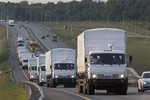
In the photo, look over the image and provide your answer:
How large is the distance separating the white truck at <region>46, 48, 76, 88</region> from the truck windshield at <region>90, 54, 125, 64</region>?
745 inches

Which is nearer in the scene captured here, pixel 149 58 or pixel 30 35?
pixel 149 58

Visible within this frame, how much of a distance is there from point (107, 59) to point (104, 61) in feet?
0.68

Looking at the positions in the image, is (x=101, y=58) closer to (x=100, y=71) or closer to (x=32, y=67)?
(x=100, y=71)

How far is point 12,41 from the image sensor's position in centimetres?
16888

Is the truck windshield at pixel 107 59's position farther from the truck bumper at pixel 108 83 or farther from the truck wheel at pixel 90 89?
the truck wheel at pixel 90 89

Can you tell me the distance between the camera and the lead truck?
123 feet

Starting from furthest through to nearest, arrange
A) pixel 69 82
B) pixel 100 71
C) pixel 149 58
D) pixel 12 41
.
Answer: pixel 12 41, pixel 149 58, pixel 69 82, pixel 100 71

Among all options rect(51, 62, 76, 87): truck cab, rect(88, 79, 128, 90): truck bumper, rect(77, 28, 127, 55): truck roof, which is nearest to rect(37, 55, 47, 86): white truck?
rect(51, 62, 76, 87): truck cab

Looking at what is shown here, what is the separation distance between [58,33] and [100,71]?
505 feet

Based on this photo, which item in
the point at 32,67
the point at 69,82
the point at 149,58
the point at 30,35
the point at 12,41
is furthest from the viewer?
the point at 30,35

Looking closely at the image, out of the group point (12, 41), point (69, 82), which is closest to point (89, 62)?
point (69, 82)

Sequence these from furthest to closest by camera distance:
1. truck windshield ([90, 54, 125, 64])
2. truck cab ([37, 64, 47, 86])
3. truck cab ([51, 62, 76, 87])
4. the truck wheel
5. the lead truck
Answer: truck cab ([37, 64, 47, 86])
truck cab ([51, 62, 76, 87])
the truck wheel
truck windshield ([90, 54, 125, 64])
the lead truck

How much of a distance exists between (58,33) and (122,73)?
153839mm

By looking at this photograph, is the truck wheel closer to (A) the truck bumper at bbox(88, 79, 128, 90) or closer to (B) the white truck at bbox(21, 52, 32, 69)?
(A) the truck bumper at bbox(88, 79, 128, 90)
